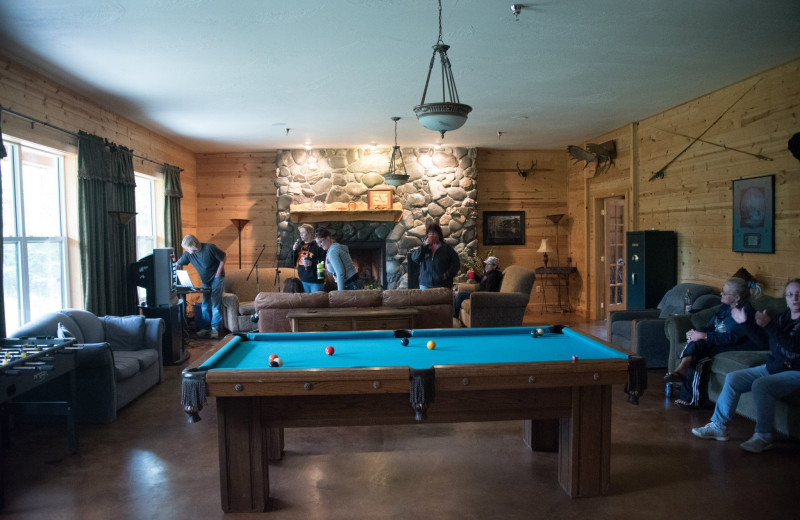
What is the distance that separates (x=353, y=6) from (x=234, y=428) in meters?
2.63

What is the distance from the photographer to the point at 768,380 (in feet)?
11.6

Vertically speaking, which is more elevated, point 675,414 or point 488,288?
point 488,288

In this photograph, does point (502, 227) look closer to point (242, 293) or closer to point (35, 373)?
point (242, 293)

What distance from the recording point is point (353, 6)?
3.59 metres

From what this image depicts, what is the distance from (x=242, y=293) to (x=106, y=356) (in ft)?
13.3

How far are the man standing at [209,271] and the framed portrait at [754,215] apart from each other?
6010mm

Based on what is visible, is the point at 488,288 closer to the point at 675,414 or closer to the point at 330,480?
the point at 675,414

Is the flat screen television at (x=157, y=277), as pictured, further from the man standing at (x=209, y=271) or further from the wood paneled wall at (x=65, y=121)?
the man standing at (x=209, y=271)

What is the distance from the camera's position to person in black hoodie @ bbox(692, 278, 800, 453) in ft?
11.6

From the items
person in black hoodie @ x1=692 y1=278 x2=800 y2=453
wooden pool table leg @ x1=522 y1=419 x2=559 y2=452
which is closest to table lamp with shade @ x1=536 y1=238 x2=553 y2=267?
person in black hoodie @ x1=692 y1=278 x2=800 y2=453

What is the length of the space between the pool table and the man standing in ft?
14.6

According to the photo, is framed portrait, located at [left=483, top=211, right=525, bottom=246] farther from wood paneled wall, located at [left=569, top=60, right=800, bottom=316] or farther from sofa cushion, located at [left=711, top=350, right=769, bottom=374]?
sofa cushion, located at [left=711, top=350, right=769, bottom=374]

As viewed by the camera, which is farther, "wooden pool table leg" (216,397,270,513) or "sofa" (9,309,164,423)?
"sofa" (9,309,164,423)

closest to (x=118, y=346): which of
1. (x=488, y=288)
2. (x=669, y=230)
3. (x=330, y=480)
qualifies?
(x=330, y=480)
